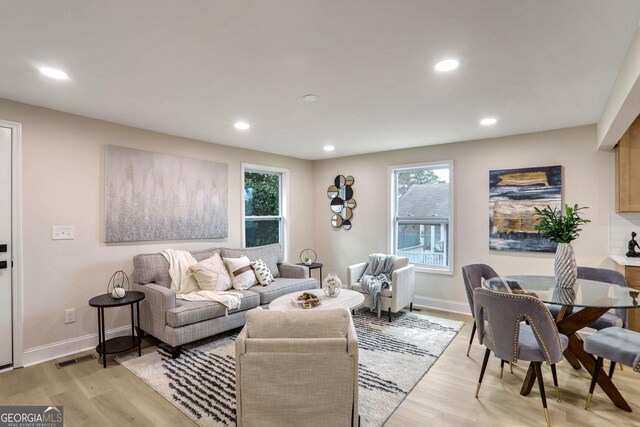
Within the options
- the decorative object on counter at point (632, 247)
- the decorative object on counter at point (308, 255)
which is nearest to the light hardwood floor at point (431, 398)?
the decorative object on counter at point (632, 247)

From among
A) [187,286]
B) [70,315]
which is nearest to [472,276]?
→ [187,286]

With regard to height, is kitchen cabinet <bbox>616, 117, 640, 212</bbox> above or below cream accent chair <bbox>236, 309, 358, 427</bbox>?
above

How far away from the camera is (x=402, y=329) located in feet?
12.8

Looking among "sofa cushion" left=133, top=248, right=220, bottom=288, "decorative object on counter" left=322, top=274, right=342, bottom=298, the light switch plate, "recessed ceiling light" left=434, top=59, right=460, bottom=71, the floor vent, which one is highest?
"recessed ceiling light" left=434, top=59, right=460, bottom=71

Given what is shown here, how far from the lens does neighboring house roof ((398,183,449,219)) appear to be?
480 cm

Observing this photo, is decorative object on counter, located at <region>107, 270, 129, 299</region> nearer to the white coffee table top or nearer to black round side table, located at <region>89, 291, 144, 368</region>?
black round side table, located at <region>89, 291, 144, 368</region>

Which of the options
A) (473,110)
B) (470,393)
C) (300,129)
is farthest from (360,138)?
(470,393)

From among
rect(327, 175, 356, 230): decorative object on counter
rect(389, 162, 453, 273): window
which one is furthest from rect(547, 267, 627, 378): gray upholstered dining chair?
rect(327, 175, 356, 230): decorative object on counter

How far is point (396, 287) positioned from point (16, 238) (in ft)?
12.9

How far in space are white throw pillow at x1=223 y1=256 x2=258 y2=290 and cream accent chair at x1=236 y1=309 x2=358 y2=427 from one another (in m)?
2.20

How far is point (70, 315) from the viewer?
10.6 ft

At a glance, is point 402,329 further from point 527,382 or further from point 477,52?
point 477,52

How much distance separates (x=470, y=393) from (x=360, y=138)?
121 inches

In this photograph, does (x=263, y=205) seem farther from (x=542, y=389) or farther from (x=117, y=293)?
(x=542, y=389)
